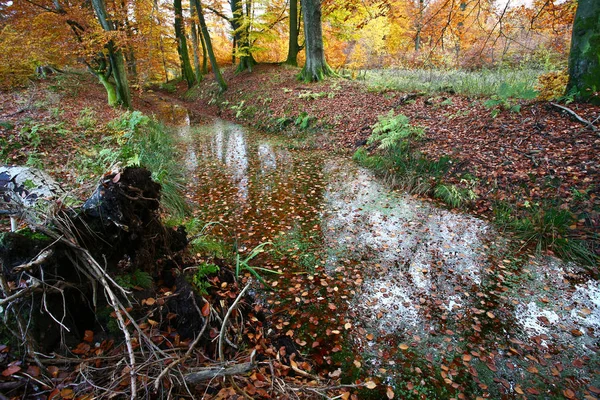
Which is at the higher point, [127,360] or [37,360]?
[37,360]

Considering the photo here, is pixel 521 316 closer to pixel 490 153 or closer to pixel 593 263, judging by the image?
pixel 593 263

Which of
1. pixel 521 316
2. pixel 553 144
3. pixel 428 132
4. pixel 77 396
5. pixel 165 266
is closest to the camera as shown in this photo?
pixel 77 396

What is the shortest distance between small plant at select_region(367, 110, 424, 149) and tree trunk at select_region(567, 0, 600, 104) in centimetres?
315

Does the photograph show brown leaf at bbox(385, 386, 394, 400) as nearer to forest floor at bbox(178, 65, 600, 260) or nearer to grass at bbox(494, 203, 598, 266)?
grass at bbox(494, 203, 598, 266)

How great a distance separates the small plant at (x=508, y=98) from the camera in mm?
6582

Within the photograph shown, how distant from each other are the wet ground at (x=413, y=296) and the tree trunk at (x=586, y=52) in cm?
409

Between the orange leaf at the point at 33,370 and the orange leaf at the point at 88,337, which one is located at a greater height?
the orange leaf at the point at 33,370

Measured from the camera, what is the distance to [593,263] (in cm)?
373

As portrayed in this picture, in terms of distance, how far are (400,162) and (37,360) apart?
247 inches

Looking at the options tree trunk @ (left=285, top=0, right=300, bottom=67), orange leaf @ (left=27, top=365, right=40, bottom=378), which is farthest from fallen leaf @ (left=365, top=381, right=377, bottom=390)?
tree trunk @ (left=285, top=0, right=300, bottom=67)

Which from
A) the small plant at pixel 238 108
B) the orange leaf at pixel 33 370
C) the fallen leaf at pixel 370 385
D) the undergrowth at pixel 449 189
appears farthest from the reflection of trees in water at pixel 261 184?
the small plant at pixel 238 108

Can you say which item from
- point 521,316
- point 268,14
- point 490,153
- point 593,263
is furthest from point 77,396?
point 268,14

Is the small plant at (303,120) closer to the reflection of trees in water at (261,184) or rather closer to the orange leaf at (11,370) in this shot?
the reflection of trees in water at (261,184)

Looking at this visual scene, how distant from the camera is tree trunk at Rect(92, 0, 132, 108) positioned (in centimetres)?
956
